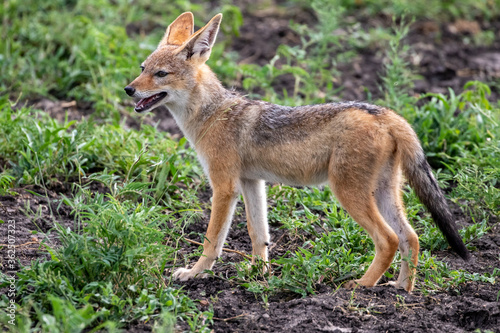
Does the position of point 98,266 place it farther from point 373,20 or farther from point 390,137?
point 373,20

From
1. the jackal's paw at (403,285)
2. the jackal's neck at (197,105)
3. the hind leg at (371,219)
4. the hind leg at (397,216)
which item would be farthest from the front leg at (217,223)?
the jackal's paw at (403,285)

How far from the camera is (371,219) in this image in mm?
4785

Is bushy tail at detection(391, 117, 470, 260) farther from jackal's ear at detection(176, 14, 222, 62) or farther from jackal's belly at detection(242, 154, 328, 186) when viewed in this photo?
jackal's ear at detection(176, 14, 222, 62)

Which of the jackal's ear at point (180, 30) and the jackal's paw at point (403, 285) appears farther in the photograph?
the jackal's ear at point (180, 30)

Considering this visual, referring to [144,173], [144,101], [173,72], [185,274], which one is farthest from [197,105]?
[185,274]

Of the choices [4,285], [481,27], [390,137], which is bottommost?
[481,27]

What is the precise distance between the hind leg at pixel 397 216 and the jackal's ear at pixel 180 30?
8.67 feet

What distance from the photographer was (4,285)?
14.6ft

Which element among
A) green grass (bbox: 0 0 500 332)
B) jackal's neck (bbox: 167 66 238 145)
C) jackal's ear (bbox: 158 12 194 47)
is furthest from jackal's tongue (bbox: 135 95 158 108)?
jackal's ear (bbox: 158 12 194 47)

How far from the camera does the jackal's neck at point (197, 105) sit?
5719 mm

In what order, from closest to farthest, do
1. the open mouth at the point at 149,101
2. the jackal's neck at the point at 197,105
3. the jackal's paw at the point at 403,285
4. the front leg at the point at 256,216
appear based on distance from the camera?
the jackal's paw at the point at 403,285
the front leg at the point at 256,216
the open mouth at the point at 149,101
the jackal's neck at the point at 197,105

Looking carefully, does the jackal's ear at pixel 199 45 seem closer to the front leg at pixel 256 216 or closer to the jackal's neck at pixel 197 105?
the jackal's neck at pixel 197 105

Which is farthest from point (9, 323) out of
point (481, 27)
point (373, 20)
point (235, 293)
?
point (481, 27)

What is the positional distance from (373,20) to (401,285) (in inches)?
298
